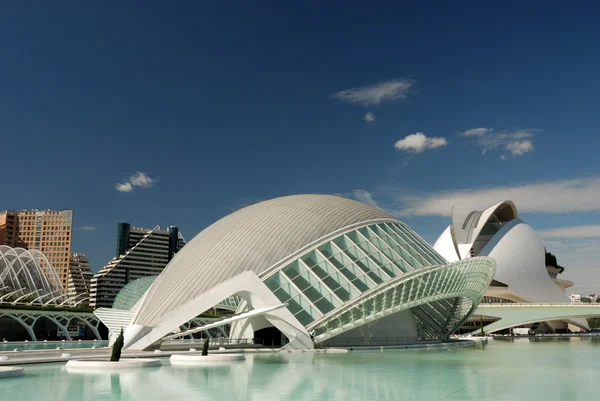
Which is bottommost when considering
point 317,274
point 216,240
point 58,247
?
point 317,274

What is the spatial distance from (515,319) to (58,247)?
449 feet

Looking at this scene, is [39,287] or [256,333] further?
[39,287]

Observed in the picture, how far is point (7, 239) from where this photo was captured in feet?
534

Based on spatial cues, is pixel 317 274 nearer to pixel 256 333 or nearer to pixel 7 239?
pixel 256 333

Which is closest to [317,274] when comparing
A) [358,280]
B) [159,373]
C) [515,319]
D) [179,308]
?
[358,280]

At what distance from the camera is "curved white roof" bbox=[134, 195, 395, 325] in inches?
1252

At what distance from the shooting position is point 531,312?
76.8 meters

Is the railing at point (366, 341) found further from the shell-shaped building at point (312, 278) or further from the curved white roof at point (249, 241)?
the curved white roof at point (249, 241)

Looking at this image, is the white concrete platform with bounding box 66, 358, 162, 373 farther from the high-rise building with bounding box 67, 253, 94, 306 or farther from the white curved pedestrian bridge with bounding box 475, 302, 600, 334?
the high-rise building with bounding box 67, 253, 94, 306

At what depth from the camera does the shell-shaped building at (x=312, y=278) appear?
3055cm

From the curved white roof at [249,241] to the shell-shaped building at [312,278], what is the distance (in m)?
0.07

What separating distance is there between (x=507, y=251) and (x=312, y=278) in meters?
61.5

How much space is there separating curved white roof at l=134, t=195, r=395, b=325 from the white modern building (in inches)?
1918

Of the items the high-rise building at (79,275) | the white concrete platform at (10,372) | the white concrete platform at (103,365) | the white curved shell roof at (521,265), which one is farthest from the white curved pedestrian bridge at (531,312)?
the high-rise building at (79,275)
